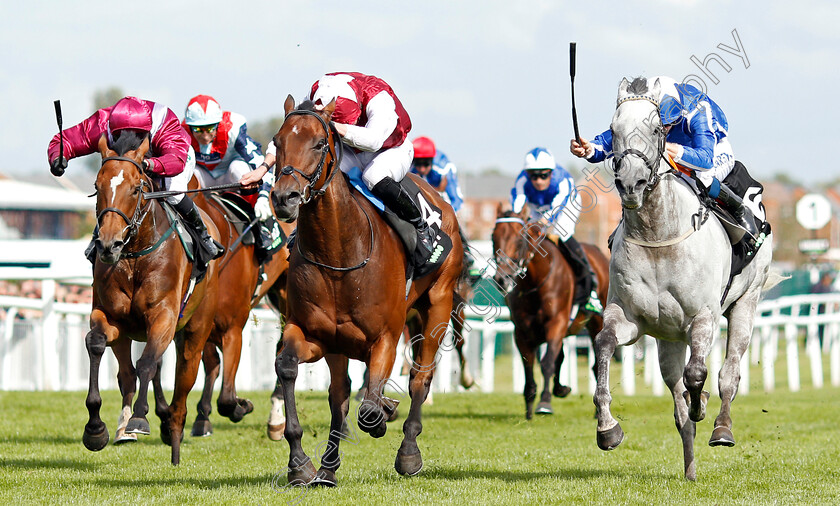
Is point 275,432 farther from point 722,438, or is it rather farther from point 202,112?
point 722,438

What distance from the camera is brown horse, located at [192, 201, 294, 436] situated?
8.58 metres

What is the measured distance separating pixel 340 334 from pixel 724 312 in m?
2.85

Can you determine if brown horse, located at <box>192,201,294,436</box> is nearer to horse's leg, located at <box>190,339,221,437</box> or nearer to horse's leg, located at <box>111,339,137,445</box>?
horse's leg, located at <box>190,339,221,437</box>

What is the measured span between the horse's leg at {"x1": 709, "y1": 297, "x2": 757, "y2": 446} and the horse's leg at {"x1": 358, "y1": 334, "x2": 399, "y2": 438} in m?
1.94

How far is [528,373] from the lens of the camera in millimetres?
11133

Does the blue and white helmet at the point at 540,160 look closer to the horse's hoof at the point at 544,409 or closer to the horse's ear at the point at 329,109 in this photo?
the horse's hoof at the point at 544,409

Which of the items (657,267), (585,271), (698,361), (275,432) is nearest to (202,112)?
(275,432)

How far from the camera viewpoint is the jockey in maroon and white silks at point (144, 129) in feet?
22.2

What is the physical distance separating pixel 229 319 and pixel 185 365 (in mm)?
1111

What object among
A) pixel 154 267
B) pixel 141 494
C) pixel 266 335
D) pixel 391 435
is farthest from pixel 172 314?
pixel 266 335

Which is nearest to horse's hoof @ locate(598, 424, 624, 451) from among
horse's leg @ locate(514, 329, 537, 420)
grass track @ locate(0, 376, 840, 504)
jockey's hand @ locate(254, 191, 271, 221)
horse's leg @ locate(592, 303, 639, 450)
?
horse's leg @ locate(592, 303, 639, 450)

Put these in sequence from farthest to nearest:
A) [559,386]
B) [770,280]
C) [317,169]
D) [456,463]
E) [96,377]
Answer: [559,386], [770,280], [456,463], [96,377], [317,169]

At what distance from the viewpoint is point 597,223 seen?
7919 cm

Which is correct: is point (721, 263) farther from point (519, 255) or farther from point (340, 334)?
point (519, 255)
